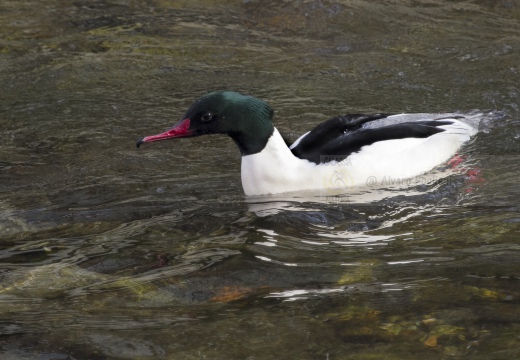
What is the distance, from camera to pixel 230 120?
740 centimetres

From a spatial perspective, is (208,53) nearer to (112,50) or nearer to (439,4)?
(112,50)

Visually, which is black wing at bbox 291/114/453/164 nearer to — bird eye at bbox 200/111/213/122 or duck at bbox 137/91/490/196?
duck at bbox 137/91/490/196

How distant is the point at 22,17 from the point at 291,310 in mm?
9401

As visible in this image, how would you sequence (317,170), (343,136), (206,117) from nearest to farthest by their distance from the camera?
(206,117), (317,170), (343,136)

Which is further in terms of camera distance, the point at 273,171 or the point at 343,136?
the point at 343,136

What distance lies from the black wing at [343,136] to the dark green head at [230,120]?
1.32 ft

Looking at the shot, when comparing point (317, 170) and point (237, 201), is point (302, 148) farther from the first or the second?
point (237, 201)

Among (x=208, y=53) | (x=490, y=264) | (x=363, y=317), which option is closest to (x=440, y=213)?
(x=490, y=264)

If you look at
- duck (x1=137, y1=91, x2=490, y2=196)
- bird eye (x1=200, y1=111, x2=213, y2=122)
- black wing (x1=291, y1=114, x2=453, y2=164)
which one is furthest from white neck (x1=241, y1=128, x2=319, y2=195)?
bird eye (x1=200, y1=111, x2=213, y2=122)

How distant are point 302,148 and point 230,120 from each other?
29.2 inches

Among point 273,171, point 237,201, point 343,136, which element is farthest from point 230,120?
point 343,136

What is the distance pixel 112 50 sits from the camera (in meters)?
11.9

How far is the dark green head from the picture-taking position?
7.30 m

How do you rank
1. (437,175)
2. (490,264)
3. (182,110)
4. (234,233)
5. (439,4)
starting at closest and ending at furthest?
(490,264), (234,233), (437,175), (182,110), (439,4)
